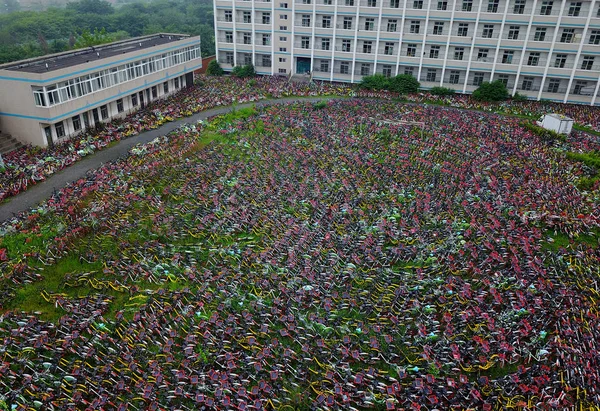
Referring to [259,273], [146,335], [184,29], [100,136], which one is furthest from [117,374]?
[184,29]

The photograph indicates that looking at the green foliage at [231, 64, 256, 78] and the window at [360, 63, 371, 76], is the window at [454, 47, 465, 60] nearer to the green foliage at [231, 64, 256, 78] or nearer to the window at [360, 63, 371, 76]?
the window at [360, 63, 371, 76]

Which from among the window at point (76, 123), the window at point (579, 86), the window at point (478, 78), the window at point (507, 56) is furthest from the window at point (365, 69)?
the window at point (76, 123)

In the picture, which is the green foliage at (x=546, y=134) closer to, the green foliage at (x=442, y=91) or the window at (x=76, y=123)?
the green foliage at (x=442, y=91)

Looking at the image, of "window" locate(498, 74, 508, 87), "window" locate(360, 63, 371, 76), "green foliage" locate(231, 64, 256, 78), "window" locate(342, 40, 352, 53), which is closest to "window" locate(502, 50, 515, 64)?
"window" locate(498, 74, 508, 87)

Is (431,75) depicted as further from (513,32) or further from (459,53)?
(513,32)

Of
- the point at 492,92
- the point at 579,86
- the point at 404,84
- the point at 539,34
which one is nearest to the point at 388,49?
the point at 404,84

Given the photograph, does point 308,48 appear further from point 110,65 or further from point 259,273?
point 259,273
